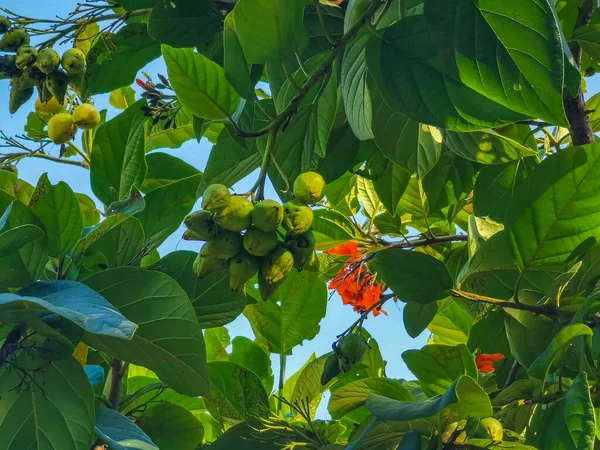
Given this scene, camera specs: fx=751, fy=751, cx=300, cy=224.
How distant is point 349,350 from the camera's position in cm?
141

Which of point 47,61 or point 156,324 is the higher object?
point 47,61

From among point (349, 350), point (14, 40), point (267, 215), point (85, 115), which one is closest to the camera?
point (267, 215)

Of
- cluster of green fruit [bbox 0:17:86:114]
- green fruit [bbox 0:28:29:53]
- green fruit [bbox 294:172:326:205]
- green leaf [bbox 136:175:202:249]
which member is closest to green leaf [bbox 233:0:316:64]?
green fruit [bbox 294:172:326:205]

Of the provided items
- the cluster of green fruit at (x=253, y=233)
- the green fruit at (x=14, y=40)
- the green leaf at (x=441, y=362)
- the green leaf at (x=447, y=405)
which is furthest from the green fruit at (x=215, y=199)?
the green fruit at (x=14, y=40)

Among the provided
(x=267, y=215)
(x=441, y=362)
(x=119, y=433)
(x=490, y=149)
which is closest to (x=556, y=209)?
(x=490, y=149)

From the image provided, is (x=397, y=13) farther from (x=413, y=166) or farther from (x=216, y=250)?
(x=216, y=250)

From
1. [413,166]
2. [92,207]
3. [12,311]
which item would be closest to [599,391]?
[413,166]

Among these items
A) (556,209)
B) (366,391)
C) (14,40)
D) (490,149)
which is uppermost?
(14,40)

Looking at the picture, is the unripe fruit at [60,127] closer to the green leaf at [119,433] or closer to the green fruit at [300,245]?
the green leaf at [119,433]

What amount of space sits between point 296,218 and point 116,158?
2.16 ft

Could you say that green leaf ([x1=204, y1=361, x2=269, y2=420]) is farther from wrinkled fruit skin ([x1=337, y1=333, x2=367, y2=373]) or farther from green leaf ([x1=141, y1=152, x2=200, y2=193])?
green leaf ([x1=141, y1=152, x2=200, y2=193])

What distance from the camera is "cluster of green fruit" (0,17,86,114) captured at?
1.48 metres

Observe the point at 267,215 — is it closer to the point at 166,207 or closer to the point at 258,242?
the point at 258,242

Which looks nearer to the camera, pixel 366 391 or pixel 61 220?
pixel 61 220
